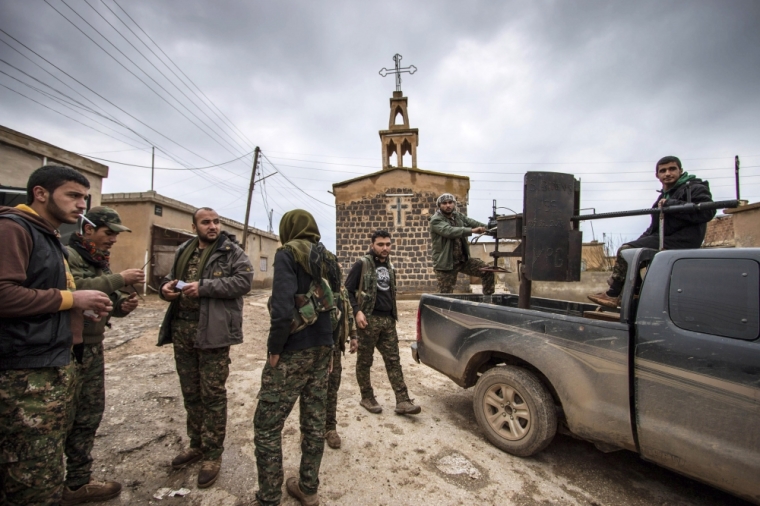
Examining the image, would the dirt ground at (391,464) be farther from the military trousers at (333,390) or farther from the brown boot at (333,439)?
the military trousers at (333,390)

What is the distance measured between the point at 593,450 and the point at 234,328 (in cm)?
316

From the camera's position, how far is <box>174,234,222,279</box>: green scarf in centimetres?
276

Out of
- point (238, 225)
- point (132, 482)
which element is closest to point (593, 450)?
point (132, 482)

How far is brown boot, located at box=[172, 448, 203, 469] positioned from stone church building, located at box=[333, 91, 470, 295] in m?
10.3

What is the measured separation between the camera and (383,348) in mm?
3707

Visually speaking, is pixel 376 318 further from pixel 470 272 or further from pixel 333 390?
pixel 470 272

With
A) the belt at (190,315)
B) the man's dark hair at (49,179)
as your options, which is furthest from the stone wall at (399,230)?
the man's dark hair at (49,179)

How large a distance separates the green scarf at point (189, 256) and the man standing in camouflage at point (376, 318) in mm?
1380

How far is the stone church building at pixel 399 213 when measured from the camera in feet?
42.5

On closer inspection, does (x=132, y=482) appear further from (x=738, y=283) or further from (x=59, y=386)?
(x=738, y=283)

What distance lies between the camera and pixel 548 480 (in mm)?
2598

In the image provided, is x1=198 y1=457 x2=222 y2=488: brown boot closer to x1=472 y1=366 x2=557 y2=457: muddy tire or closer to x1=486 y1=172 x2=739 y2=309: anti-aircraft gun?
x1=472 y1=366 x2=557 y2=457: muddy tire

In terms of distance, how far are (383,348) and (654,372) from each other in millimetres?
2264

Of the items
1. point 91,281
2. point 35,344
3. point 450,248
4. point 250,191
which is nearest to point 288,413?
point 35,344
